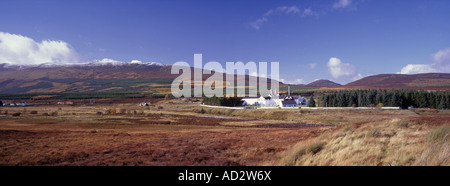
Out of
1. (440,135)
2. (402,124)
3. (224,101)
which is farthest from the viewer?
(224,101)

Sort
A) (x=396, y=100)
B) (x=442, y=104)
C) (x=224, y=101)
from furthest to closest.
→ (x=224, y=101) < (x=396, y=100) < (x=442, y=104)

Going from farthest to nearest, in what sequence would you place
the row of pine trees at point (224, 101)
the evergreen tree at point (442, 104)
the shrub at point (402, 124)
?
the row of pine trees at point (224, 101)
the evergreen tree at point (442, 104)
the shrub at point (402, 124)

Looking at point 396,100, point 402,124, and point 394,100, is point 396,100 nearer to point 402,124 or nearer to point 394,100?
point 394,100

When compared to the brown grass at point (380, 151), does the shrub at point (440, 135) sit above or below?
above

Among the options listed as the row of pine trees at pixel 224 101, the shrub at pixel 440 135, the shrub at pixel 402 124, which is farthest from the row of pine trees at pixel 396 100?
the shrub at pixel 440 135

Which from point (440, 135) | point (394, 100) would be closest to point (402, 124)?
point (440, 135)

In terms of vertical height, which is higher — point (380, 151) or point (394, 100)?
point (394, 100)

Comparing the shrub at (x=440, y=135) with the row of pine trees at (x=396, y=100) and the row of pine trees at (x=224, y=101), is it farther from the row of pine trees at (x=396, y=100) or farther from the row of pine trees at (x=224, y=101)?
the row of pine trees at (x=224, y=101)

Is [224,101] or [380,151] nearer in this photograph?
[380,151]

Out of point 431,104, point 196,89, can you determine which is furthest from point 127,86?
point 431,104

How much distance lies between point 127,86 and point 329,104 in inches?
6816
